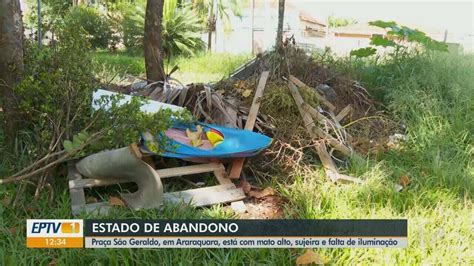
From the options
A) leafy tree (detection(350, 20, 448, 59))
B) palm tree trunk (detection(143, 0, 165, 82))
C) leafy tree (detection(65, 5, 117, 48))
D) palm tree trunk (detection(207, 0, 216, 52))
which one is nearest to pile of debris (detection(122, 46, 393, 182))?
palm tree trunk (detection(143, 0, 165, 82))

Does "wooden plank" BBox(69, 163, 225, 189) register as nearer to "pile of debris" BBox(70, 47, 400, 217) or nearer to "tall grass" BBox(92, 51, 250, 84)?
"pile of debris" BBox(70, 47, 400, 217)

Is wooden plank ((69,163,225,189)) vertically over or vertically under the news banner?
over

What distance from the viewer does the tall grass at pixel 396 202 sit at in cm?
230

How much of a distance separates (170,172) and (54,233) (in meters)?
1.01

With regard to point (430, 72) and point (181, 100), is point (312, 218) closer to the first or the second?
point (181, 100)

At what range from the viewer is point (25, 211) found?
2734 mm

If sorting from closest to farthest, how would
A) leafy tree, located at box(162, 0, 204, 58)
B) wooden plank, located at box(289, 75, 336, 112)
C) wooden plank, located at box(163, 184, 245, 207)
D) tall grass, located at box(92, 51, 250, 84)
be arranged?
wooden plank, located at box(163, 184, 245, 207) < wooden plank, located at box(289, 75, 336, 112) < tall grass, located at box(92, 51, 250, 84) < leafy tree, located at box(162, 0, 204, 58)

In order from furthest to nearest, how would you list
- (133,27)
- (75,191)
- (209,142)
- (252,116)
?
(133,27)
(252,116)
(209,142)
(75,191)

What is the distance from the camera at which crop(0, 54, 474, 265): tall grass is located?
90.7 inches

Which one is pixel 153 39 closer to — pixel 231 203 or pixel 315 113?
pixel 315 113

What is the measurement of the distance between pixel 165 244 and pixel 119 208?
0.62 m

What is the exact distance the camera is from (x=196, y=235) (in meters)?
2.38
